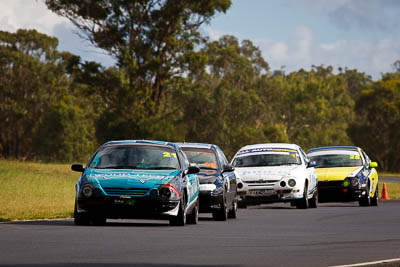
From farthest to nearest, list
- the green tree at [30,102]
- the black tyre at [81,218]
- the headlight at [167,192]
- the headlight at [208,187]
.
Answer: the green tree at [30,102] < the headlight at [208,187] < the black tyre at [81,218] < the headlight at [167,192]

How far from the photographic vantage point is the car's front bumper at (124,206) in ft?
54.5

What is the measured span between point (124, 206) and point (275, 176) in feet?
29.6

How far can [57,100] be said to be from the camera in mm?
86000

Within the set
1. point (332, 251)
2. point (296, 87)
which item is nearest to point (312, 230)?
point (332, 251)

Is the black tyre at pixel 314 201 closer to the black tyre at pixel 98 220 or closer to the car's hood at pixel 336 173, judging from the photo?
the car's hood at pixel 336 173

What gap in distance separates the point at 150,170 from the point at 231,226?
83.8 inches

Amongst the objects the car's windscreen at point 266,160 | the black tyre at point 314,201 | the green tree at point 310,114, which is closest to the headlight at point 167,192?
the car's windscreen at point 266,160

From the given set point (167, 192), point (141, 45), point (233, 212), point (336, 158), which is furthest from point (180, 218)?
point (141, 45)

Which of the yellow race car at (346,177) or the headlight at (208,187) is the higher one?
the yellow race car at (346,177)

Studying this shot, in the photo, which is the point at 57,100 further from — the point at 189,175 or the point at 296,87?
the point at 189,175

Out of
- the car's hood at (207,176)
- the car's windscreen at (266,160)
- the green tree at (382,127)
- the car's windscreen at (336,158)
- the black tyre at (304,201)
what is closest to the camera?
the car's hood at (207,176)

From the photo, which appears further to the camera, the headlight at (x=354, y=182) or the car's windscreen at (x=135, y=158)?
the headlight at (x=354, y=182)

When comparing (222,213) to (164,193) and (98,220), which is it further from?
(164,193)

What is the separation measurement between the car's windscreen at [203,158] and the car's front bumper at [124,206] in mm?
4223
